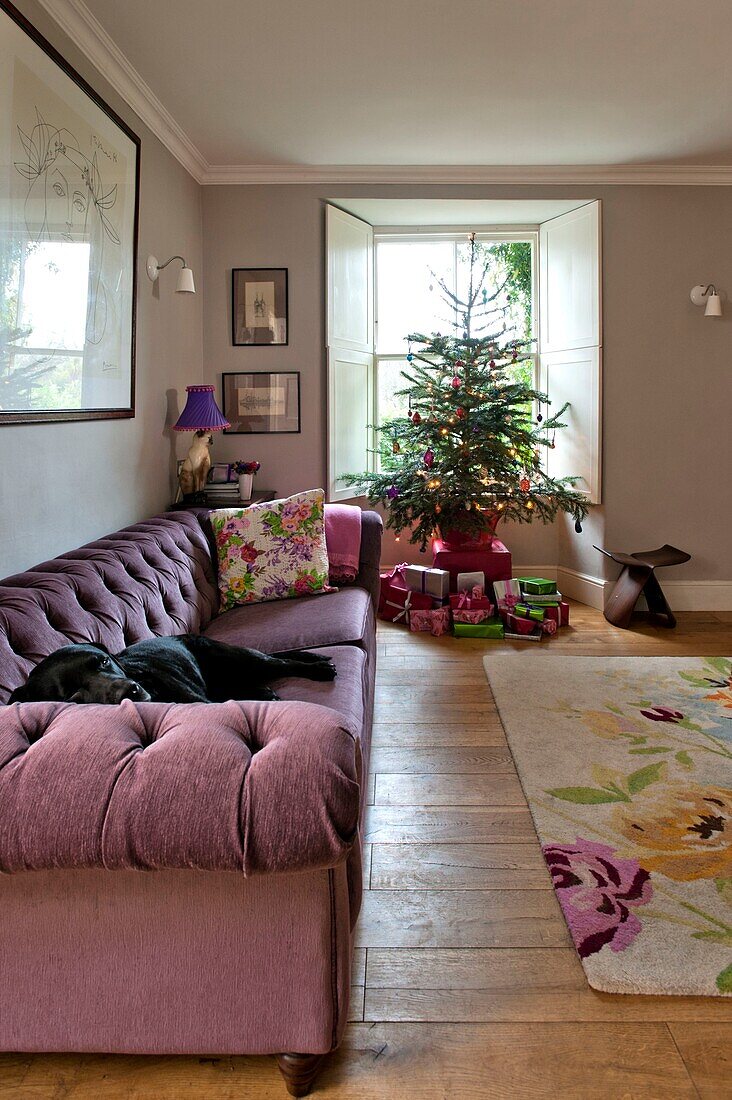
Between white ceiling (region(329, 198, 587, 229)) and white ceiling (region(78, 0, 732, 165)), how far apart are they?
0.90 feet

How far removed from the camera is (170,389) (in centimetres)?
439

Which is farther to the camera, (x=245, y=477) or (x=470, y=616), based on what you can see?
(x=470, y=616)

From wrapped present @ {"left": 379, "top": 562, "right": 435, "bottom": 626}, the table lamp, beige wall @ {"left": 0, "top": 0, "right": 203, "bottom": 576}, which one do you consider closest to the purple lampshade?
the table lamp

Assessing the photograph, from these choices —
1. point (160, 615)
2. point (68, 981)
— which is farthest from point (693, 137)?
point (68, 981)

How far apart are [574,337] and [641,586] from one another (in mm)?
1613

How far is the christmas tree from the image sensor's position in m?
4.93

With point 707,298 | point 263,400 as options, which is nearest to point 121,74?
point 263,400

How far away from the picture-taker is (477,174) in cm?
504

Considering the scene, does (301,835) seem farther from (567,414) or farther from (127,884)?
(567,414)

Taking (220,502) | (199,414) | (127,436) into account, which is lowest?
(220,502)

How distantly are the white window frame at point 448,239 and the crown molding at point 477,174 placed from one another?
2.03 feet

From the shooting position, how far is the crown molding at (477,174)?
4969mm

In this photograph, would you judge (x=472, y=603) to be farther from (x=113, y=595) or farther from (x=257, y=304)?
(x=113, y=595)

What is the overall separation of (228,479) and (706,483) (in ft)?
9.39
